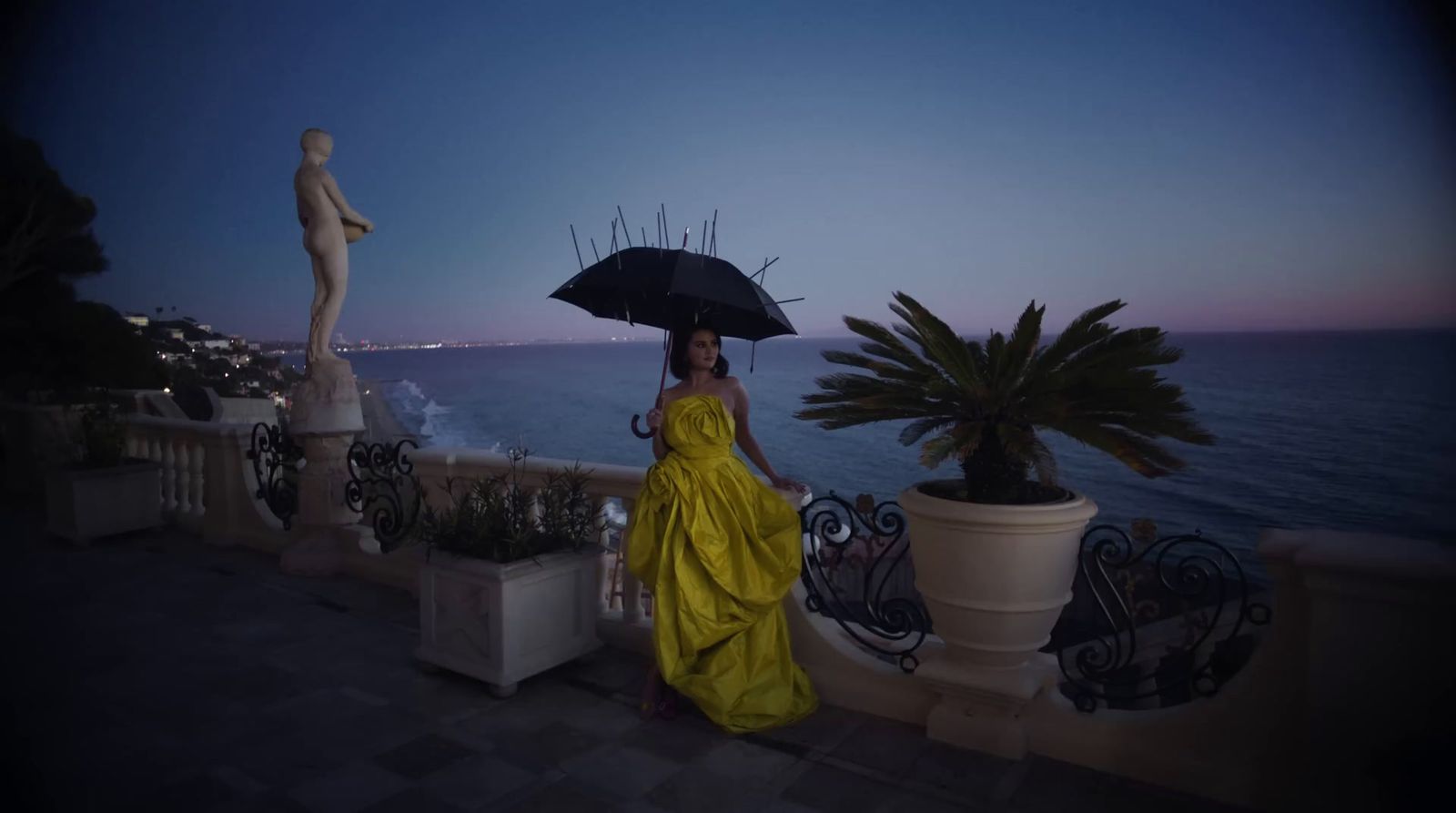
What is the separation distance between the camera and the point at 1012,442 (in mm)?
2857

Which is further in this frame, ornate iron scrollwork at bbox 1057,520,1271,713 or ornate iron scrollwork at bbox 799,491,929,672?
ornate iron scrollwork at bbox 799,491,929,672

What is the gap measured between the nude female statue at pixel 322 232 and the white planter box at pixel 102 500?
2.27 meters

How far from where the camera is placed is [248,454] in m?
6.41

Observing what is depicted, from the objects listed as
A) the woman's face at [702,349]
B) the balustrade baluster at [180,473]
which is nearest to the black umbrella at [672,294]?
the woman's face at [702,349]

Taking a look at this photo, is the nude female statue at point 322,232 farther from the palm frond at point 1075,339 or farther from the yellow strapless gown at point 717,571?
the palm frond at point 1075,339

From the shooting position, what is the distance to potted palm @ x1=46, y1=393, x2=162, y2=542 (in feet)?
21.1

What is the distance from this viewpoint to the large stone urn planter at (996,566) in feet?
9.21

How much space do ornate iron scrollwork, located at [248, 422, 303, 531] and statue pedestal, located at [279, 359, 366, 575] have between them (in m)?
0.33

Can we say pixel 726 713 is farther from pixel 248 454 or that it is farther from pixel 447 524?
pixel 248 454

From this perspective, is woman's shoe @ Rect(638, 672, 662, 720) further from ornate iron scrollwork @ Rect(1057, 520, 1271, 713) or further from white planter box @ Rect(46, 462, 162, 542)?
white planter box @ Rect(46, 462, 162, 542)

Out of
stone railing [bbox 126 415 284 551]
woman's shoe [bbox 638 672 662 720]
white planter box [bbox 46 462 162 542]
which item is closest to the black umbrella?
woman's shoe [bbox 638 672 662 720]

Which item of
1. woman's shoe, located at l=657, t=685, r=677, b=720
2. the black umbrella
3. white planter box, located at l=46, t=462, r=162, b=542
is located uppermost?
the black umbrella

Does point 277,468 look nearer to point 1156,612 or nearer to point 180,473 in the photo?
point 180,473

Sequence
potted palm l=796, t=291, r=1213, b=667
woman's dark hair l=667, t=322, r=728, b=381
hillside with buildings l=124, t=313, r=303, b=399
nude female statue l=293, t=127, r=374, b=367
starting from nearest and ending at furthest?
potted palm l=796, t=291, r=1213, b=667 → woman's dark hair l=667, t=322, r=728, b=381 → nude female statue l=293, t=127, r=374, b=367 → hillside with buildings l=124, t=313, r=303, b=399
